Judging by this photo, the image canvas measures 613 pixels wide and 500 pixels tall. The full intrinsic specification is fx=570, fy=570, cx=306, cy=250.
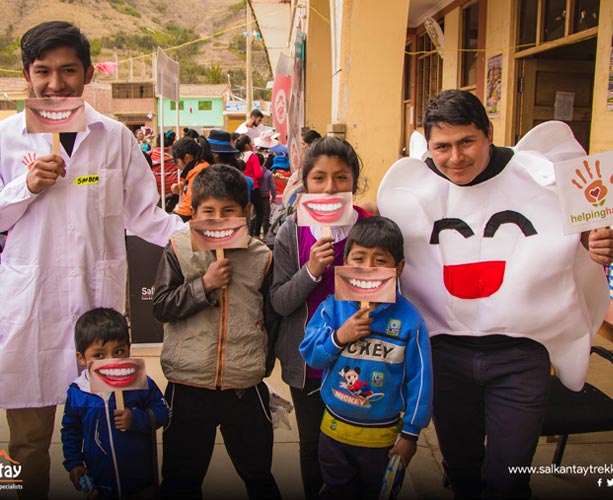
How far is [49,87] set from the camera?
222 centimetres

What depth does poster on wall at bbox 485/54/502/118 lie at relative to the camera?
24.4ft

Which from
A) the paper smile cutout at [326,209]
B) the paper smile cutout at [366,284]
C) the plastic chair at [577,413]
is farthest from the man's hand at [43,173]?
the plastic chair at [577,413]

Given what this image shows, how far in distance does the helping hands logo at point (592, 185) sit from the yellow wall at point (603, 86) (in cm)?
358

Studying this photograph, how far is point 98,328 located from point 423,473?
6.41 ft

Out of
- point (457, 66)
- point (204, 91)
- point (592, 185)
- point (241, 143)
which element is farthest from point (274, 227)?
point (204, 91)

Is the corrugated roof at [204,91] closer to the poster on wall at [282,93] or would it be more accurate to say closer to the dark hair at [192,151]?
the poster on wall at [282,93]

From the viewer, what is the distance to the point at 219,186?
231 centimetres

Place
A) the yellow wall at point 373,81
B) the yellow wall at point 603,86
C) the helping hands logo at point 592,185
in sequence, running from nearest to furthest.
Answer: the helping hands logo at point 592,185 < the yellow wall at point 373,81 < the yellow wall at point 603,86

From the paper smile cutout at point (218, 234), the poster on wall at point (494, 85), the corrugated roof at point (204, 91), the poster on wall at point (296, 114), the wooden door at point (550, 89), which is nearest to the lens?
the paper smile cutout at point (218, 234)

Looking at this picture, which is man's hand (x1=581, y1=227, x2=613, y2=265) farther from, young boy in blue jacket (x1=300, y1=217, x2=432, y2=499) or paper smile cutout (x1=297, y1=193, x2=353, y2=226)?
paper smile cutout (x1=297, y1=193, x2=353, y2=226)

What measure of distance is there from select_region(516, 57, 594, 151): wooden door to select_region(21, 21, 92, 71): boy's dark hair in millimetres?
6147

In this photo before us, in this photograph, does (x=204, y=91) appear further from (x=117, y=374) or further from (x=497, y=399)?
(x=497, y=399)

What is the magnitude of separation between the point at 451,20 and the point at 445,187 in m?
7.77

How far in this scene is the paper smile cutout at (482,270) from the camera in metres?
2.14
